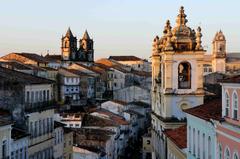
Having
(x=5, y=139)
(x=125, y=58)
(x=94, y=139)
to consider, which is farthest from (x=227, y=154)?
(x=125, y=58)

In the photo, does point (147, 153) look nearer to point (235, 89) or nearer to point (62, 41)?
point (235, 89)

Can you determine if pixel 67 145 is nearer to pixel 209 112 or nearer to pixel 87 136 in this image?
pixel 87 136

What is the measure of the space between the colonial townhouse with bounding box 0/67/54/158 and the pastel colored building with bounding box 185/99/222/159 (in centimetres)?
1246

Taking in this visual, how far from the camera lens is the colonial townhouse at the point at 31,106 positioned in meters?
39.5

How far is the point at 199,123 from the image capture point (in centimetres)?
2941

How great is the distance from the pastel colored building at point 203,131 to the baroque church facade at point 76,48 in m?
132

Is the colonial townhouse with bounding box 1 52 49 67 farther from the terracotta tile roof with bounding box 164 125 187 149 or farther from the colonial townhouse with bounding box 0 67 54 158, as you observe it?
the terracotta tile roof with bounding box 164 125 187 149

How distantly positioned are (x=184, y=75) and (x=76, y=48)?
4520 inches

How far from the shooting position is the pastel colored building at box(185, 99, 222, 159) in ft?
85.3

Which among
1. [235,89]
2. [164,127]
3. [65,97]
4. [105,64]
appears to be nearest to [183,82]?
[164,127]

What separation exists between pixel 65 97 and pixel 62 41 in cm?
5344

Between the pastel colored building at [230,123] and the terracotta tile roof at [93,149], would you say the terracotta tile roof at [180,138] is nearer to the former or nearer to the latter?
the terracotta tile roof at [93,149]

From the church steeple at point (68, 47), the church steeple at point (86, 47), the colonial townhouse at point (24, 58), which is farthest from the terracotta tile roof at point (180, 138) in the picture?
the church steeple at point (86, 47)

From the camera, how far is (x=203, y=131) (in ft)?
93.5
